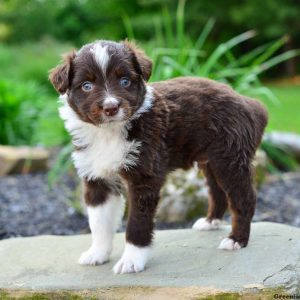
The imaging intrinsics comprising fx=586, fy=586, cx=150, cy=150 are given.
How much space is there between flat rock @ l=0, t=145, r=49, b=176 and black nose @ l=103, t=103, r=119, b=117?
5830 millimetres

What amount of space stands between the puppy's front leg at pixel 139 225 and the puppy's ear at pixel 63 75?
849mm

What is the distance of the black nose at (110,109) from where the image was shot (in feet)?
12.5

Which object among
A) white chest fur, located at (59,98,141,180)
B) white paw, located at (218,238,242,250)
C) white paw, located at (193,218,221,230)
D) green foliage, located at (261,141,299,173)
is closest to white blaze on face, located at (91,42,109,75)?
white chest fur, located at (59,98,141,180)

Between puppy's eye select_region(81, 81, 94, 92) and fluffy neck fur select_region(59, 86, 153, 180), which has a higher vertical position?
puppy's eye select_region(81, 81, 94, 92)

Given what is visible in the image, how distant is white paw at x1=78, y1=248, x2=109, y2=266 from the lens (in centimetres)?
453

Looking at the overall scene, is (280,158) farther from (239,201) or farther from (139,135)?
(139,135)

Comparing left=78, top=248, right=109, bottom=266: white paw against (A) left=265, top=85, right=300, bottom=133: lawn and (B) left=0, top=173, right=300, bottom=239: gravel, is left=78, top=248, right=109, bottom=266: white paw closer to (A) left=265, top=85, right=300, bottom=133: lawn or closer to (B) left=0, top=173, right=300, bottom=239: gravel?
(B) left=0, top=173, right=300, bottom=239: gravel

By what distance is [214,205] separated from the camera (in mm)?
5223

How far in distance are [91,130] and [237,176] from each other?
118cm

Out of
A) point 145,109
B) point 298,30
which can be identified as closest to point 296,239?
point 145,109

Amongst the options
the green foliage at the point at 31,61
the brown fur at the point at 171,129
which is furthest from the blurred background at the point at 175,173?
the green foliage at the point at 31,61

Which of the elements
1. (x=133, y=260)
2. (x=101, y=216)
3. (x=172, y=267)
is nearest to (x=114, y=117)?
(x=101, y=216)

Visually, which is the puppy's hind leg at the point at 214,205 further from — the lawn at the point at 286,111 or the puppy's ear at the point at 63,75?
the lawn at the point at 286,111

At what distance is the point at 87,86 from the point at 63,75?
0.20m
